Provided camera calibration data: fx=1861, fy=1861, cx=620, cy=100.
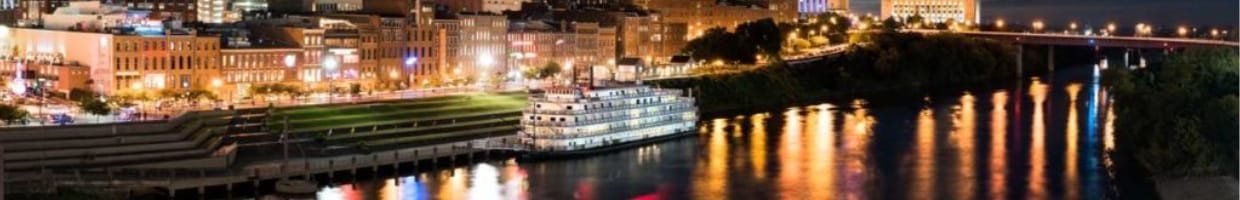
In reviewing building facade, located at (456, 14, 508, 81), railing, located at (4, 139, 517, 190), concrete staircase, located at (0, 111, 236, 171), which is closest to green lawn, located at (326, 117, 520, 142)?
railing, located at (4, 139, 517, 190)

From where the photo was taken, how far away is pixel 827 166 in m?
28.7

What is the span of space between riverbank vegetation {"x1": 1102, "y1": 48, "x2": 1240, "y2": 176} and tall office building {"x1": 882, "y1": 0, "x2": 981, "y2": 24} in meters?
65.3

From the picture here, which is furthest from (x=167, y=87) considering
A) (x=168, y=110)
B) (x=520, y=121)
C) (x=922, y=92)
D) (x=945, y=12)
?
(x=945, y=12)

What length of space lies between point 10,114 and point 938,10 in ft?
247

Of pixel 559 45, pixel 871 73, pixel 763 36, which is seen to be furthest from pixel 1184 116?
pixel 763 36

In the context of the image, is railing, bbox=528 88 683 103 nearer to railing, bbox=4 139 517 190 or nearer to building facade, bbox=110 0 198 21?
railing, bbox=4 139 517 190

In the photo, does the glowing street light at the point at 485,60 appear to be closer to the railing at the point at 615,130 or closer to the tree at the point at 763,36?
the railing at the point at 615,130

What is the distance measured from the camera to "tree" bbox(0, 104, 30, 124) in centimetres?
2722

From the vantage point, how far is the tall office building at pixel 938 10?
9688 centimetres

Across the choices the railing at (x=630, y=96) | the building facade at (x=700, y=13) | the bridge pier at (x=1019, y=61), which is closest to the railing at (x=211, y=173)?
the railing at (x=630, y=96)

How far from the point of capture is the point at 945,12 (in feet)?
320

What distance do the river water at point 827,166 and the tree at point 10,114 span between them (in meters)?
5.02

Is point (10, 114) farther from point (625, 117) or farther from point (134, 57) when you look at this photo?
point (625, 117)

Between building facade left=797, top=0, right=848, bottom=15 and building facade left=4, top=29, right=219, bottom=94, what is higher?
building facade left=797, top=0, right=848, bottom=15
